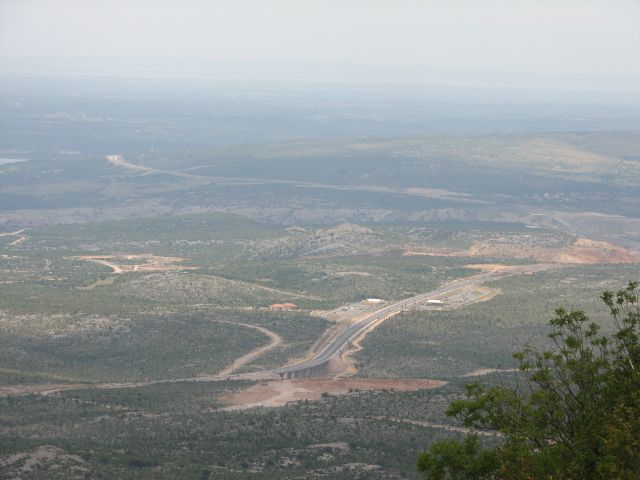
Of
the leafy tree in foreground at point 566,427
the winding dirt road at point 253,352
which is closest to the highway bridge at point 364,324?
the winding dirt road at point 253,352

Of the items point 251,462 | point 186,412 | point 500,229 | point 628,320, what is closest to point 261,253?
point 500,229

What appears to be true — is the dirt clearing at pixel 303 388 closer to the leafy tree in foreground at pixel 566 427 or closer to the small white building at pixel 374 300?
the leafy tree in foreground at pixel 566 427

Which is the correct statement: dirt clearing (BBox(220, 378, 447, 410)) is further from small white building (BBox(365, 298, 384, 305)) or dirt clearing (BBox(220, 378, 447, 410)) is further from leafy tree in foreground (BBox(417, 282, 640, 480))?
small white building (BBox(365, 298, 384, 305))

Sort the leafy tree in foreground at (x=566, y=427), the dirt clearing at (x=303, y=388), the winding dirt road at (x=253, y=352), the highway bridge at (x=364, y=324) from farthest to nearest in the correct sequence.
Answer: the winding dirt road at (x=253, y=352) < the highway bridge at (x=364, y=324) < the dirt clearing at (x=303, y=388) < the leafy tree in foreground at (x=566, y=427)

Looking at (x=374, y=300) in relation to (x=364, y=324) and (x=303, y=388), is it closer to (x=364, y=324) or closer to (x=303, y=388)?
(x=364, y=324)

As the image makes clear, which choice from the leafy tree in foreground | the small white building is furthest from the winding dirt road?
the leafy tree in foreground

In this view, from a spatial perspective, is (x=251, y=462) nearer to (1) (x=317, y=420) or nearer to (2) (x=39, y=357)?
(1) (x=317, y=420)

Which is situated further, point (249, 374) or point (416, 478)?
point (249, 374)
